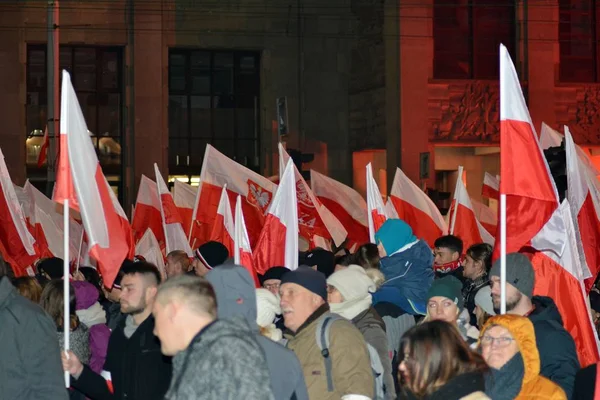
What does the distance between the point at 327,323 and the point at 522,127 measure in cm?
225

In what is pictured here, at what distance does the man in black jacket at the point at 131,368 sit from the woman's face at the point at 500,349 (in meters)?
1.76

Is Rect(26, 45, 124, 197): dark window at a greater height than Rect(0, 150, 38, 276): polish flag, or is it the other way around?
Rect(26, 45, 124, 197): dark window

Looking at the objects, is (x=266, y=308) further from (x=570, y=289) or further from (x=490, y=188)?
(x=490, y=188)

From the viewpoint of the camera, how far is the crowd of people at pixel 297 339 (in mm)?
4867

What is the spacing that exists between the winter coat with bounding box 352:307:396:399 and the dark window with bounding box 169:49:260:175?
24.2 m

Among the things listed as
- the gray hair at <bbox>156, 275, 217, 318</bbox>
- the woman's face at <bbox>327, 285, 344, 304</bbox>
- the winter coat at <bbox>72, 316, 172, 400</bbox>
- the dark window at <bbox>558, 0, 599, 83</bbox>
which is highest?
the dark window at <bbox>558, 0, 599, 83</bbox>

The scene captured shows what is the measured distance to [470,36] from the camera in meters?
30.8

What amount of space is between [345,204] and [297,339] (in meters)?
Answer: 12.9

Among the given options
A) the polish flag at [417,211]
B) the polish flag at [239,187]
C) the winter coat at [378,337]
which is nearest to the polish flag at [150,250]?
the polish flag at [239,187]

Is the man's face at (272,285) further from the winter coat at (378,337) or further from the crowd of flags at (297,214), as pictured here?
the winter coat at (378,337)

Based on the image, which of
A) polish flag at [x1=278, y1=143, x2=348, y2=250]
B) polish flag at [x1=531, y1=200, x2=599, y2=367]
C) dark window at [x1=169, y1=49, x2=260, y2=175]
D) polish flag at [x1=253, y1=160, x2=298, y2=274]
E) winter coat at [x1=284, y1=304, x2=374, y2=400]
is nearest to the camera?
winter coat at [x1=284, y1=304, x2=374, y2=400]

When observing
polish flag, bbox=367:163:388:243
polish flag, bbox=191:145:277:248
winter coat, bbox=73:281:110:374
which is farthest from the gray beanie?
polish flag, bbox=191:145:277:248

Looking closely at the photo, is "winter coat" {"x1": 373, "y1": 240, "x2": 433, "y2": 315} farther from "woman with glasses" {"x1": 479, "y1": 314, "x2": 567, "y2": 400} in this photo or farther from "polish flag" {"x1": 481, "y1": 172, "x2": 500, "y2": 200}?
"polish flag" {"x1": 481, "y1": 172, "x2": 500, "y2": 200}

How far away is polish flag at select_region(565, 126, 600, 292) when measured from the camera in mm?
11070
